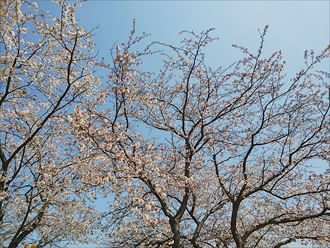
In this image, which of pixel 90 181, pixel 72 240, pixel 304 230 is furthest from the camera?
pixel 72 240

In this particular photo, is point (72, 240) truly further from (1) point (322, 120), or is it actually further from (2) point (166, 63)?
(1) point (322, 120)

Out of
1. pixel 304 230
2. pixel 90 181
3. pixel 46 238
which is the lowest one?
pixel 90 181

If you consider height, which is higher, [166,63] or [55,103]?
[166,63]

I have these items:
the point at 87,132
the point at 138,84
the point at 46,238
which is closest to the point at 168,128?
the point at 138,84

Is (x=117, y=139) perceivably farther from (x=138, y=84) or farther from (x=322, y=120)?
(x=322, y=120)

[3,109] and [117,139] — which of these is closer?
[117,139]

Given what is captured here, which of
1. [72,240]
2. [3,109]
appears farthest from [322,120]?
[72,240]

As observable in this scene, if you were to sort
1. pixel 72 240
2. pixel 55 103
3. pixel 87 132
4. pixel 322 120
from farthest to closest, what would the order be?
1. pixel 72 240
2. pixel 322 120
3. pixel 55 103
4. pixel 87 132

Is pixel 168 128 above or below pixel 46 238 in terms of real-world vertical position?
above

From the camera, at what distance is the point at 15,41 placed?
8.13 m

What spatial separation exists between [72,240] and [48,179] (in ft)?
28.9

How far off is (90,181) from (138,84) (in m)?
4.35

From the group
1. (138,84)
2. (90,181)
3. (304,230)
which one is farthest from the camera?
(304,230)

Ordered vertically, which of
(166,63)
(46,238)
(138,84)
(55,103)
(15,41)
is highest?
(166,63)
